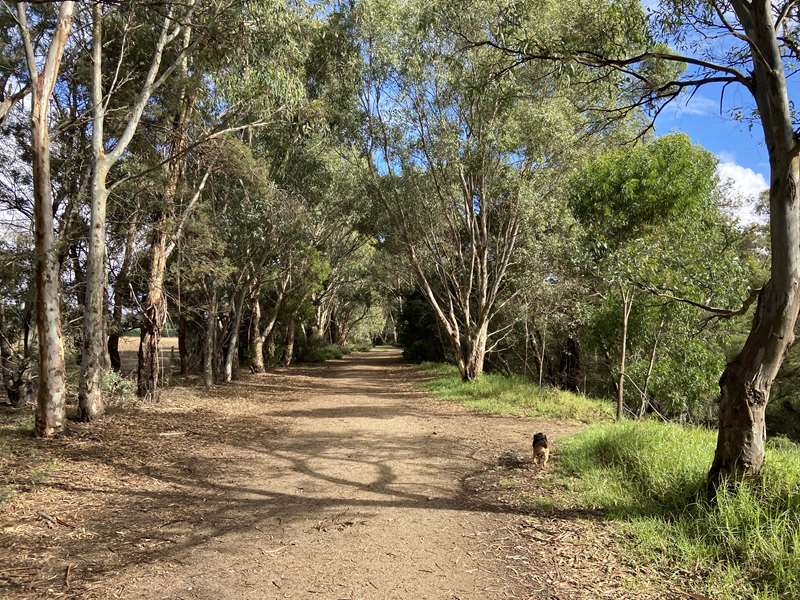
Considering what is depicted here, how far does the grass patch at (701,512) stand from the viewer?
3.61 meters

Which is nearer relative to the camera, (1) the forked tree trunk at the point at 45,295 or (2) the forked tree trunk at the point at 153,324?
(1) the forked tree trunk at the point at 45,295

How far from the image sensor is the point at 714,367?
38.0 ft

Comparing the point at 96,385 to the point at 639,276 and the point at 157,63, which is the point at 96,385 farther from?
the point at 639,276

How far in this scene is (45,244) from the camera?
766 centimetres

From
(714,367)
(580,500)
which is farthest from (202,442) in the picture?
(714,367)

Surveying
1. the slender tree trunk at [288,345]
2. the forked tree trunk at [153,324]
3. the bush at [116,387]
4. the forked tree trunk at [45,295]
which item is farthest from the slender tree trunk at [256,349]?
the forked tree trunk at [45,295]

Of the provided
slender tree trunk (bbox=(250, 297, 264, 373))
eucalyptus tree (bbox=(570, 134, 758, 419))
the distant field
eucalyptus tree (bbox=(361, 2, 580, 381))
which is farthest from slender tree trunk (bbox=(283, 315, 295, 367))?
eucalyptus tree (bbox=(570, 134, 758, 419))

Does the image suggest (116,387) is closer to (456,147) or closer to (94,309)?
(94,309)

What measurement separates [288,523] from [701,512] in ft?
12.0

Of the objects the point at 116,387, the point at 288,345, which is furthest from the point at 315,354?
the point at 116,387

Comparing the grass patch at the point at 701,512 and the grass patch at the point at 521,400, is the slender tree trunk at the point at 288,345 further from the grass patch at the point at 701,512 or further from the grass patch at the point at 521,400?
the grass patch at the point at 701,512

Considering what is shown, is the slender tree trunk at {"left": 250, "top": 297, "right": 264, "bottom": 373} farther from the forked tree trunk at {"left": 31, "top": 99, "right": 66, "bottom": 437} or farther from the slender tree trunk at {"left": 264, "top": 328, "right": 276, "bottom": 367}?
the forked tree trunk at {"left": 31, "top": 99, "right": 66, "bottom": 437}

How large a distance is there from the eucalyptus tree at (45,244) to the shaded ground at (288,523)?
64 cm

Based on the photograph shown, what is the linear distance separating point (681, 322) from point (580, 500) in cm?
714
